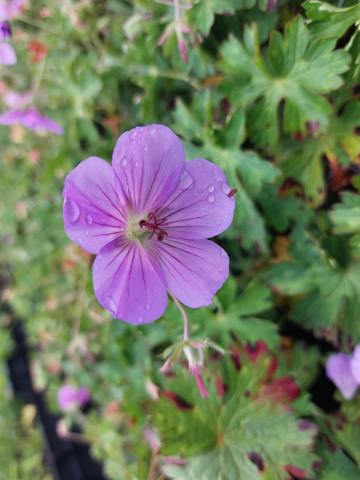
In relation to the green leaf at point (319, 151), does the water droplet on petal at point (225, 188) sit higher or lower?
higher

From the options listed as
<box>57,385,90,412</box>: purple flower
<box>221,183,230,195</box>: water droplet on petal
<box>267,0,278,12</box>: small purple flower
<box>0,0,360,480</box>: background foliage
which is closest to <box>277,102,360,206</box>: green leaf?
<box>0,0,360,480</box>: background foliage

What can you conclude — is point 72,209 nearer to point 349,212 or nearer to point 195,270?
point 195,270

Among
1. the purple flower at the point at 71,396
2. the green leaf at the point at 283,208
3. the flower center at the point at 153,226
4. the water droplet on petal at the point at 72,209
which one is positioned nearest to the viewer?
the water droplet on petal at the point at 72,209

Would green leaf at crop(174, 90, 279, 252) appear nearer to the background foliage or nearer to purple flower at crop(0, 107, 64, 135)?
the background foliage

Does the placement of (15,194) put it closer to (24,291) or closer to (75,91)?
(24,291)

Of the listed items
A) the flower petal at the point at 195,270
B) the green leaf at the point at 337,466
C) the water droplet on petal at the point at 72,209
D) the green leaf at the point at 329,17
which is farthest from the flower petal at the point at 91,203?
the green leaf at the point at 337,466

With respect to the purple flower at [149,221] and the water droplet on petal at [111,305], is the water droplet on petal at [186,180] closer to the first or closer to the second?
the purple flower at [149,221]

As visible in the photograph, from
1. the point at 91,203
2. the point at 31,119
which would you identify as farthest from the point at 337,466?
the point at 31,119
